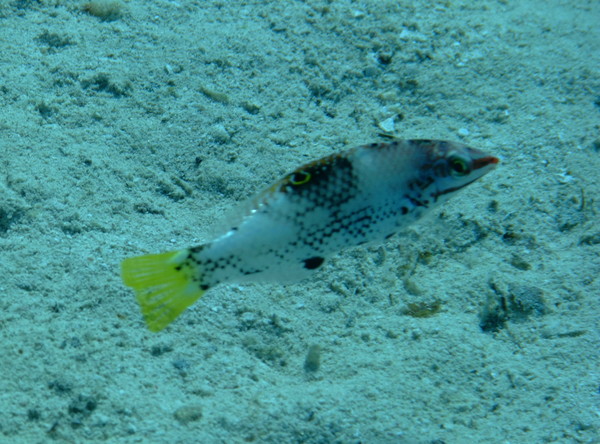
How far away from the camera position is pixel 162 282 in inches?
80.3

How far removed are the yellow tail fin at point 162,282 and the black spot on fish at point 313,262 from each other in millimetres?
451

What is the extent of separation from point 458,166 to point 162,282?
1327 millimetres

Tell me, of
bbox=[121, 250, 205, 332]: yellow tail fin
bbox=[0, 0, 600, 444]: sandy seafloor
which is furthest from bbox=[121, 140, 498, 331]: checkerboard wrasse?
bbox=[0, 0, 600, 444]: sandy seafloor

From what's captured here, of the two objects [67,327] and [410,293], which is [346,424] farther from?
[67,327]

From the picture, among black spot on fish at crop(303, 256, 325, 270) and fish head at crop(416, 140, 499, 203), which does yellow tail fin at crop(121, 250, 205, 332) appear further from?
fish head at crop(416, 140, 499, 203)

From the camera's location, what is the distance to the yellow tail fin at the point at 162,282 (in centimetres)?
203

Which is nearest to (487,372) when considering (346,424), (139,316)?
(346,424)

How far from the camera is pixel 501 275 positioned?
338 centimetres

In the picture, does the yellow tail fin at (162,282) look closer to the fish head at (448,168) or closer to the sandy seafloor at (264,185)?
the sandy seafloor at (264,185)

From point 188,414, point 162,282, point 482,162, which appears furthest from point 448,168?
point 188,414

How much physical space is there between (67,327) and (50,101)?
1.93 metres

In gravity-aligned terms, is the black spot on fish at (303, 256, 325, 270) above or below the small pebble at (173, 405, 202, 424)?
above

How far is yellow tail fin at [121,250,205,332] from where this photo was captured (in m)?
2.03

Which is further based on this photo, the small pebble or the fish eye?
the small pebble
